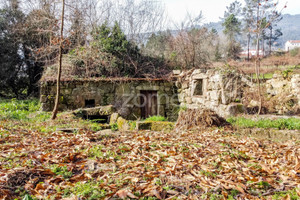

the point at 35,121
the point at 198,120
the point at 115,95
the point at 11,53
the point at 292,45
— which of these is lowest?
the point at 35,121

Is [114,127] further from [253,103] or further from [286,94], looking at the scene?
[286,94]

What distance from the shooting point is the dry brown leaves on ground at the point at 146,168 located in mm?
2279

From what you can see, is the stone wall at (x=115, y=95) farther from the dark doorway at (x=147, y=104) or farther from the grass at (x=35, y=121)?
the grass at (x=35, y=121)

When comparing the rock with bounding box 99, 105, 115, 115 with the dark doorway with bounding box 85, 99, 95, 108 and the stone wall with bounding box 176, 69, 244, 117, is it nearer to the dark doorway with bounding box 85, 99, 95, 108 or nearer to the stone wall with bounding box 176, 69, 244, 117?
the dark doorway with bounding box 85, 99, 95, 108

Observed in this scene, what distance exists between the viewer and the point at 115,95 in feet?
32.6

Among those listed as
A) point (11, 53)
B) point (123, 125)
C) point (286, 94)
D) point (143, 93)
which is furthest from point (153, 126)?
point (11, 53)

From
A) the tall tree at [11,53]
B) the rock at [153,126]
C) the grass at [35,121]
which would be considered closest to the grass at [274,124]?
the rock at [153,126]

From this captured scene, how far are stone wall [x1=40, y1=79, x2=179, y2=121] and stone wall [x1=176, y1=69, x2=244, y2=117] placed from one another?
41.2 inches

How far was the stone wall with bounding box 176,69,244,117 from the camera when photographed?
24.7 feet

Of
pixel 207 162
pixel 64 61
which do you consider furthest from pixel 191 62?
pixel 207 162

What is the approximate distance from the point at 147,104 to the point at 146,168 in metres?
7.46

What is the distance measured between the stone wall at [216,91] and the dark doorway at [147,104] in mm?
1480

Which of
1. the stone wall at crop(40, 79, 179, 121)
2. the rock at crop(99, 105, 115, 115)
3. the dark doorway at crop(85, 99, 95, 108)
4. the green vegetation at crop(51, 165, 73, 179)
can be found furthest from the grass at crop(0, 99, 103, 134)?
the green vegetation at crop(51, 165, 73, 179)

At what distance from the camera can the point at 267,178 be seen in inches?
102
